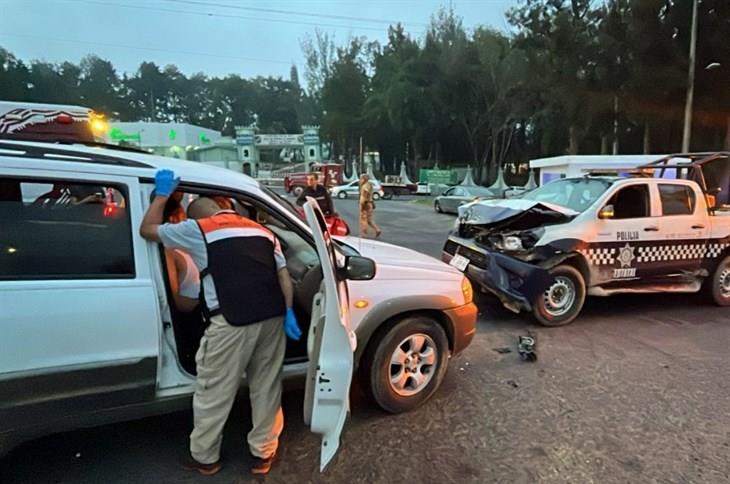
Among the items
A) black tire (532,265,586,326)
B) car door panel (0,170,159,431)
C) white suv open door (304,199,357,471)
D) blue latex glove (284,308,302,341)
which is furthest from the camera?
black tire (532,265,586,326)

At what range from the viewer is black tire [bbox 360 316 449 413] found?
3.11 metres

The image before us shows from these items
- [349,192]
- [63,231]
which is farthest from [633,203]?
[349,192]

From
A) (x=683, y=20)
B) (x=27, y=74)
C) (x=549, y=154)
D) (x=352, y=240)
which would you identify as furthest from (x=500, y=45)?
(x=27, y=74)

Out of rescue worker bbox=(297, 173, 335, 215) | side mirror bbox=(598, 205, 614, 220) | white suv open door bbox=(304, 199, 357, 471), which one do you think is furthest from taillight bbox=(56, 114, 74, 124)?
side mirror bbox=(598, 205, 614, 220)

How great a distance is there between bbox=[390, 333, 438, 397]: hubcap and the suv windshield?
329 cm

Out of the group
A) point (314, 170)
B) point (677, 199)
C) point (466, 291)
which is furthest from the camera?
point (314, 170)

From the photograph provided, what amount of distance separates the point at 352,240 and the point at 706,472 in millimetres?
2875

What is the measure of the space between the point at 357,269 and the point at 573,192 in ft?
14.6

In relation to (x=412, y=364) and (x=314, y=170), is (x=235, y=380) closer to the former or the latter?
(x=412, y=364)

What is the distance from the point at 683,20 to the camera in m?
18.0

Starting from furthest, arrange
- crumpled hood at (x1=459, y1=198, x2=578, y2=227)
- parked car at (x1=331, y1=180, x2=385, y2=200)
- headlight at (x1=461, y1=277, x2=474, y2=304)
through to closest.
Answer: parked car at (x1=331, y1=180, x2=385, y2=200), crumpled hood at (x1=459, y1=198, x2=578, y2=227), headlight at (x1=461, y1=277, x2=474, y2=304)

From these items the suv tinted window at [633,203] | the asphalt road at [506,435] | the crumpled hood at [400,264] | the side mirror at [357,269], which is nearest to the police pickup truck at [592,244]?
the suv tinted window at [633,203]

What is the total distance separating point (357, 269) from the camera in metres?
2.68

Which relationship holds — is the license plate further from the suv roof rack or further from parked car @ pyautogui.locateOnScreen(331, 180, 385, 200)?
parked car @ pyautogui.locateOnScreen(331, 180, 385, 200)
